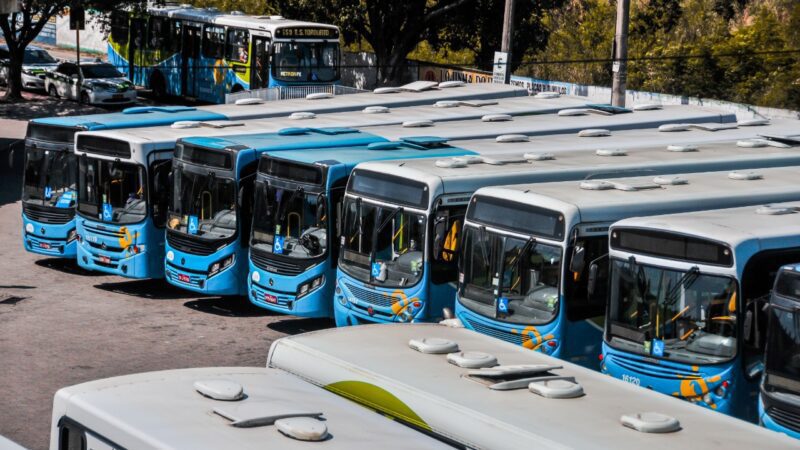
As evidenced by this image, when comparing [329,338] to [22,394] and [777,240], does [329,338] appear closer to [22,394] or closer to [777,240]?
[777,240]

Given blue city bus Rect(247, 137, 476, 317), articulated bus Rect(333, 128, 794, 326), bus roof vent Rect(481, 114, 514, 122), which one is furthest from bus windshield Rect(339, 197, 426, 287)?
bus roof vent Rect(481, 114, 514, 122)

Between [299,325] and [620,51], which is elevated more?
[620,51]

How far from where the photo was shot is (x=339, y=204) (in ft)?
54.6

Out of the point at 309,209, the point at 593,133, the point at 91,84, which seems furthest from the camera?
the point at 91,84

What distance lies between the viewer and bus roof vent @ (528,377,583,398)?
840 centimetres

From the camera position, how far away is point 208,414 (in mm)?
7227

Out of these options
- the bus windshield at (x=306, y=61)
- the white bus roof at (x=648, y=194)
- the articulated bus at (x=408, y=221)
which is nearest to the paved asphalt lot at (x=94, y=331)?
the articulated bus at (x=408, y=221)

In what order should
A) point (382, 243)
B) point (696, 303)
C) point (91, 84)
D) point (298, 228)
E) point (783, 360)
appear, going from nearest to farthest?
point (783, 360) → point (696, 303) → point (382, 243) → point (298, 228) → point (91, 84)

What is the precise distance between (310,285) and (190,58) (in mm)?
26119

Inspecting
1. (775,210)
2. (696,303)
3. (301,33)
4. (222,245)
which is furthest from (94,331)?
(301,33)

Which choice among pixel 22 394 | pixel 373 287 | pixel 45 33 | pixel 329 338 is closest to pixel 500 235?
pixel 373 287

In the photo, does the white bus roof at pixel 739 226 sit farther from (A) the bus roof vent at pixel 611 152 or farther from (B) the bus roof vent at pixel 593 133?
(B) the bus roof vent at pixel 593 133

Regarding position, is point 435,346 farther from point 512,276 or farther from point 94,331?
point 94,331

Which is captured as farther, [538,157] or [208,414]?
[538,157]
